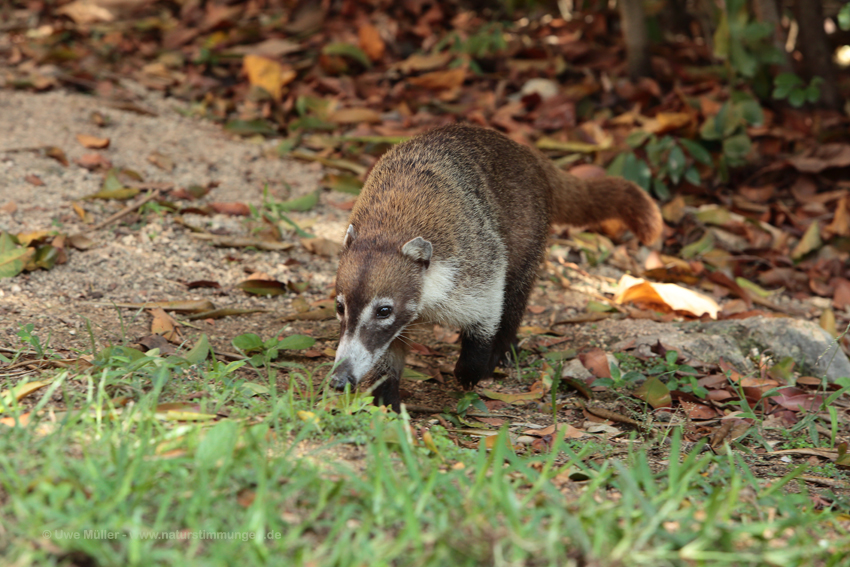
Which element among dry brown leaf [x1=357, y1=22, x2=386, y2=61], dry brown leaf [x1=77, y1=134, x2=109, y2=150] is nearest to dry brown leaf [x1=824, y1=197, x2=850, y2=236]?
dry brown leaf [x1=357, y1=22, x2=386, y2=61]

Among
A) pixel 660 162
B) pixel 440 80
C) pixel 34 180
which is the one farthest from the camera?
pixel 440 80

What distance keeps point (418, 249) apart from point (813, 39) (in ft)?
14.1

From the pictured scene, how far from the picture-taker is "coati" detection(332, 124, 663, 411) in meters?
3.08

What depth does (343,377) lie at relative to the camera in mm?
2896

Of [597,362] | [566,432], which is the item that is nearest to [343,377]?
[566,432]

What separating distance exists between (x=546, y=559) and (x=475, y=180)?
87.8 inches

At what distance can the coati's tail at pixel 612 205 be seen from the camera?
4.40 metres

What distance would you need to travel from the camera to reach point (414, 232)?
3293mm

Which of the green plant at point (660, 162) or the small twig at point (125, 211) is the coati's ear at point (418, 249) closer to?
the small twig at point (125, 211)

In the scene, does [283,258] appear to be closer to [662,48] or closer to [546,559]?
[546,559]

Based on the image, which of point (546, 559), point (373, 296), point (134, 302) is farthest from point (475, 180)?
point (546, 559)

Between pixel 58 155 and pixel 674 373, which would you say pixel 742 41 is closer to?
pixel 674 373

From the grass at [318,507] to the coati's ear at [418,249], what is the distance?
Answer: 1.03 m

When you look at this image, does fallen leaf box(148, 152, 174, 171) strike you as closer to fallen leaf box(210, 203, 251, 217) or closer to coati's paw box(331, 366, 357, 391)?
fallen leaf box(210, 203, 251, 217)
